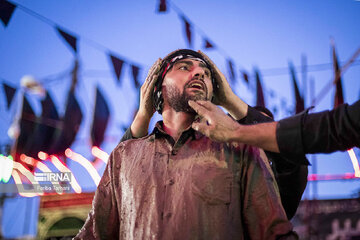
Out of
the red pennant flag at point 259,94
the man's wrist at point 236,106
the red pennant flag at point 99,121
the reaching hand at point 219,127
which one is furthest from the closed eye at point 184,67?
the red pennant flag at point 99,121

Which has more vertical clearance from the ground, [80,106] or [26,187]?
[80,106]

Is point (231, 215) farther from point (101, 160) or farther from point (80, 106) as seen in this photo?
point (80, 106)

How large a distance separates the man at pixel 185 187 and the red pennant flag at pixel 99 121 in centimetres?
1018

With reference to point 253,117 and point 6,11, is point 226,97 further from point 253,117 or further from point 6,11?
point 6,11

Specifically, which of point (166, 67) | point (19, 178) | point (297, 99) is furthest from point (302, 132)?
point (19, 178)

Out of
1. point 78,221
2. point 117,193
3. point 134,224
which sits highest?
point 117,193

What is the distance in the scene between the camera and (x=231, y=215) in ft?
6.33

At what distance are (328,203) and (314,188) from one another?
244cm

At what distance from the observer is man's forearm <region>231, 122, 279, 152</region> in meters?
1.76

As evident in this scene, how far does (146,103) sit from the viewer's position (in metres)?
2.83

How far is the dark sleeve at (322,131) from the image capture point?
5.28 feet

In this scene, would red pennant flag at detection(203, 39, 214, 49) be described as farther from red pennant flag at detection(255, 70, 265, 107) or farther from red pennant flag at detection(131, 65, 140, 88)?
red pennant flag at detection(255, 70, 265, 107)

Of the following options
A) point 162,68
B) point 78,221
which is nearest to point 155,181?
point 162,68

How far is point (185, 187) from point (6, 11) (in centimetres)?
644
